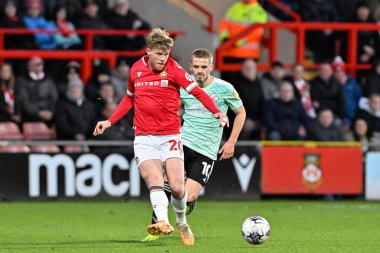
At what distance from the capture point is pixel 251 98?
67.6 feet

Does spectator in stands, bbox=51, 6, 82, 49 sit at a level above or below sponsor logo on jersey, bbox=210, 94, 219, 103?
above

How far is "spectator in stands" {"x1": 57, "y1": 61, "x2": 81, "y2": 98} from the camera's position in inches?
800

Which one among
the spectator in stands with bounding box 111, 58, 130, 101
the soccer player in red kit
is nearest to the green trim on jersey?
the soccer player in red kit

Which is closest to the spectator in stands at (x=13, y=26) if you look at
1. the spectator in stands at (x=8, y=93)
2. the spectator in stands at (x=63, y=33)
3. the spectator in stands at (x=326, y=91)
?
the spectator in stands at (x=63, y=33)

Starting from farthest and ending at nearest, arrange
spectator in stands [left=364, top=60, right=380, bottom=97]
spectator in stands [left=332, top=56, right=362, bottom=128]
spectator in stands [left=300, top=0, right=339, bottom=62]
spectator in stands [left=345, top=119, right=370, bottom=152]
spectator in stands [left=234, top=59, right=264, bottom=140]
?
spectator in stands [left=300, top=0, right=339, bottom=62]
spectator in stands [left=364, top=60, right=380, bottom=97]
spectator in stands [left=332, top=56, right=362, bottom=128]
spectator in stands [left=345, top=119, right=370, bottom=152]
spectator in stands [left=234, top=59, right=264, bottom=140]

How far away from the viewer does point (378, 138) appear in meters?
21.4

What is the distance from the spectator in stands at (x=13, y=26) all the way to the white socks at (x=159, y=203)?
10058 millimetres

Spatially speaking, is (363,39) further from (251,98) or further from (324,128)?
(251,98)

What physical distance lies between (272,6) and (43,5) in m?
5.22

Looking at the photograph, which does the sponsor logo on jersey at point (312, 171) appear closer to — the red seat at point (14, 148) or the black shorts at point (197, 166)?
the red seat at point (14, 148)

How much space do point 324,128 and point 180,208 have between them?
895 cm

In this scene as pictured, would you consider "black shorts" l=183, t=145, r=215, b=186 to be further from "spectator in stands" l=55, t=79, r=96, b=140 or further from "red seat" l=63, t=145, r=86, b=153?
"spectator in stands" l=55, t=79, r=96, b=140

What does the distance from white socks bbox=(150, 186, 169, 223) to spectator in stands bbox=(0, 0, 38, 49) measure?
10058mm

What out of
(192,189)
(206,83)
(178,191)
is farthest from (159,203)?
(206,83)
